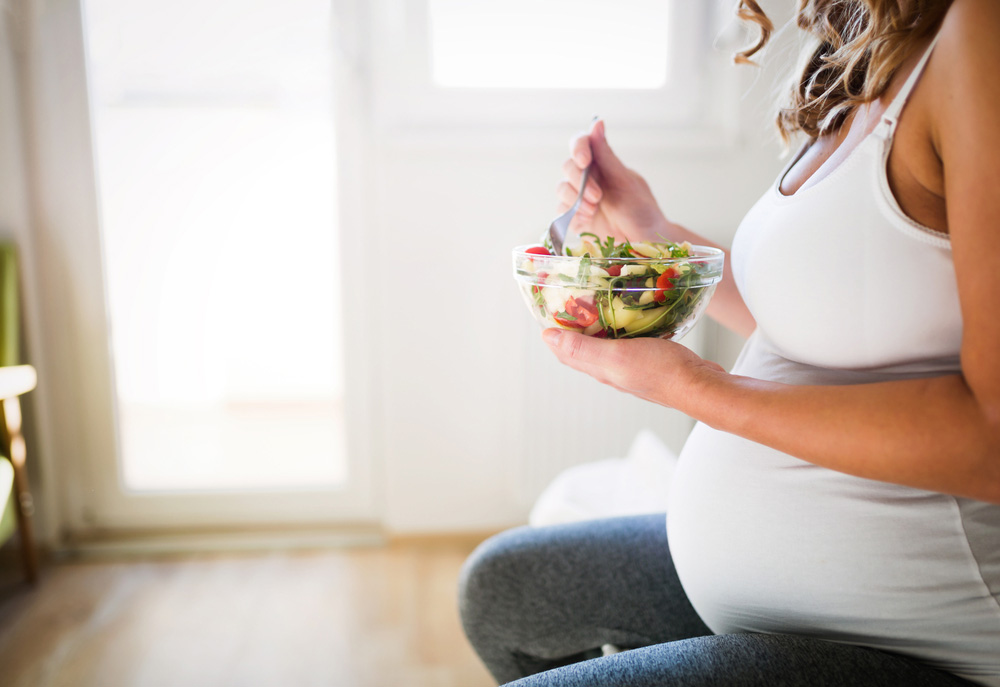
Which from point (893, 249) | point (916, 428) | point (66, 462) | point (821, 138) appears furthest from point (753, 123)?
point (66, 462)

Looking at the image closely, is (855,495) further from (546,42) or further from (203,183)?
(203,183)

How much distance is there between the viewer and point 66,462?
1912 millimetres

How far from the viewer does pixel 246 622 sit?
160 centimetres

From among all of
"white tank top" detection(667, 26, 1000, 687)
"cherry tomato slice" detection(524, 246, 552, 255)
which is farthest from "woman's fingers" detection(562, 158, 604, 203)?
"white tank top" detection(667, 26, 1000, 687)

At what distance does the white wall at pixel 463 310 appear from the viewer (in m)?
1.74

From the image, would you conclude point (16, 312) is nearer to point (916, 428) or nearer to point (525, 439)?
point (525, 439)

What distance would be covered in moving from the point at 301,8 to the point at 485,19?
0.47 metres

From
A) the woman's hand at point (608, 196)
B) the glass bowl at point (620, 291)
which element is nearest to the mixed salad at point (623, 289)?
the glass bowl at point (620, 291)

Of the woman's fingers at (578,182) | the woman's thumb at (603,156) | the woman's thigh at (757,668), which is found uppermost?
the woman's thumb at (603,156)

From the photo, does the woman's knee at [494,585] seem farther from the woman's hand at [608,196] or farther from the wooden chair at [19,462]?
the wooden chair at [19,462]

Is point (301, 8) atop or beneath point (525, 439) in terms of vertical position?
atop

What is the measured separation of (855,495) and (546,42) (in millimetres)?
1478

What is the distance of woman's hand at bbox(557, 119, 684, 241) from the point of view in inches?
33.5

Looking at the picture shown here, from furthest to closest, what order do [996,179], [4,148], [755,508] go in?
1. [4,148]
2. [755,508]
3. [996,179]
